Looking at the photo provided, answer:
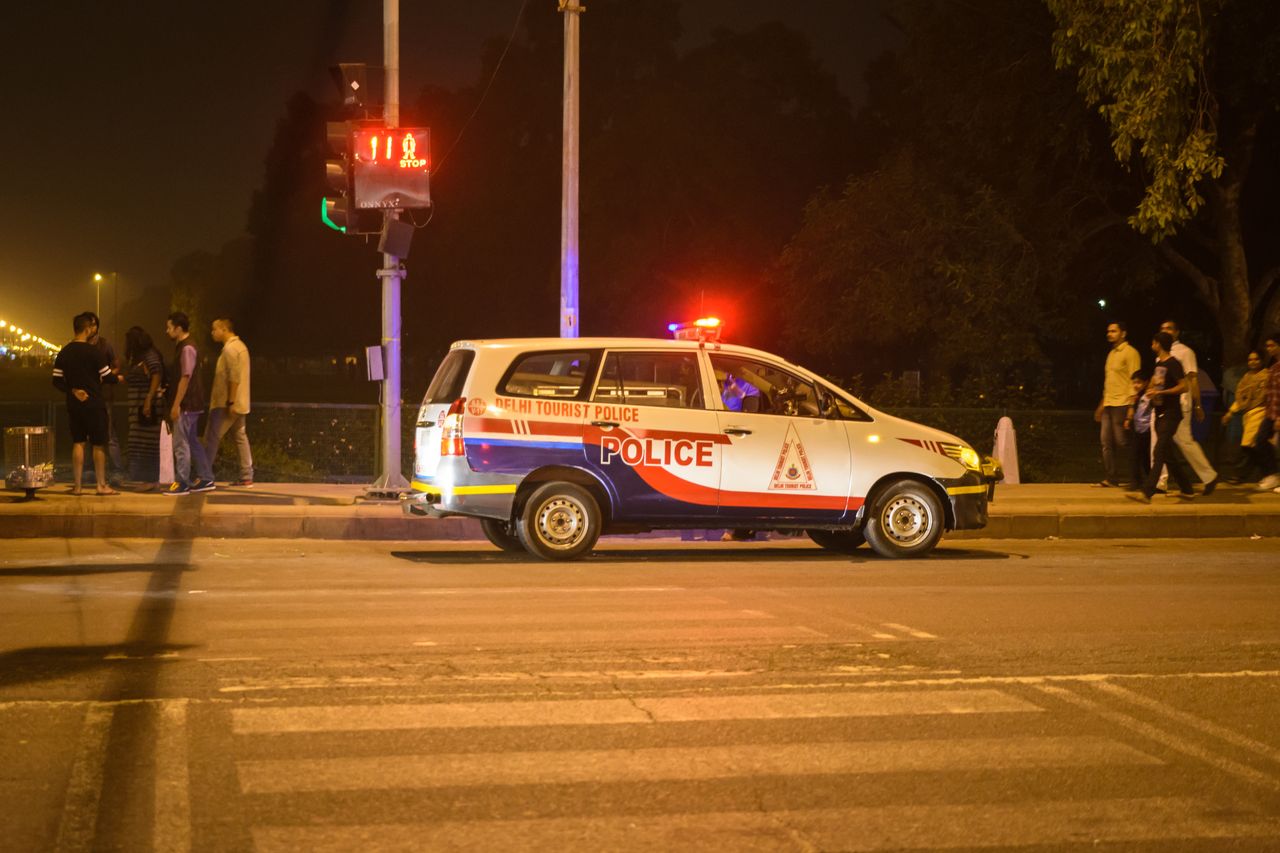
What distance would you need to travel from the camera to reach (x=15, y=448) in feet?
50.9

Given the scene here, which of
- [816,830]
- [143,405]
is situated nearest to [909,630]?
[816,830]

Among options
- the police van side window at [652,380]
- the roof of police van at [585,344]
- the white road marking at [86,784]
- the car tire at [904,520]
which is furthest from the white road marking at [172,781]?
the car tire at [904,520]

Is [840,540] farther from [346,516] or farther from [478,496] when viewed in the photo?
[346,516]

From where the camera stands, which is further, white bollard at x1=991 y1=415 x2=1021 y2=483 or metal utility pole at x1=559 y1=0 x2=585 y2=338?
white bollard at x1=991 y1=415 x2=1021 y2=483

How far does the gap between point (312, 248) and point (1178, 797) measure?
83428mm

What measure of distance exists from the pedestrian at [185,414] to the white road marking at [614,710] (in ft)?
33.6

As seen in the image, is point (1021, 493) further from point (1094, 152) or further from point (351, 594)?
point (1094, 152)

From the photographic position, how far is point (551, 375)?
1247cm

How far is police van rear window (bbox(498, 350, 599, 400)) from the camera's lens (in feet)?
40.5

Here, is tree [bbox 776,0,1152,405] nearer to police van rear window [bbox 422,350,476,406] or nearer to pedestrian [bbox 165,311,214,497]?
pedestrian [bbox 165,311,214,497]

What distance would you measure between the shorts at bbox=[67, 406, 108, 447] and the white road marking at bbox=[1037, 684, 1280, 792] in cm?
1091

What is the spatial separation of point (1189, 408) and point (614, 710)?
1169cm

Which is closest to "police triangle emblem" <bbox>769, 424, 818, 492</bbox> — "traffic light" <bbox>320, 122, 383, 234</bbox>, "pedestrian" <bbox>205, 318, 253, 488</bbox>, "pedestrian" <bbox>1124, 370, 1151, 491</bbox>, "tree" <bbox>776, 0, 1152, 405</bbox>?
"traffic light" <bbox>320, 122, 383, 234</bbox>

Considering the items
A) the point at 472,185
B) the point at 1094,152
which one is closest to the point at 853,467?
the point at 1094,152
